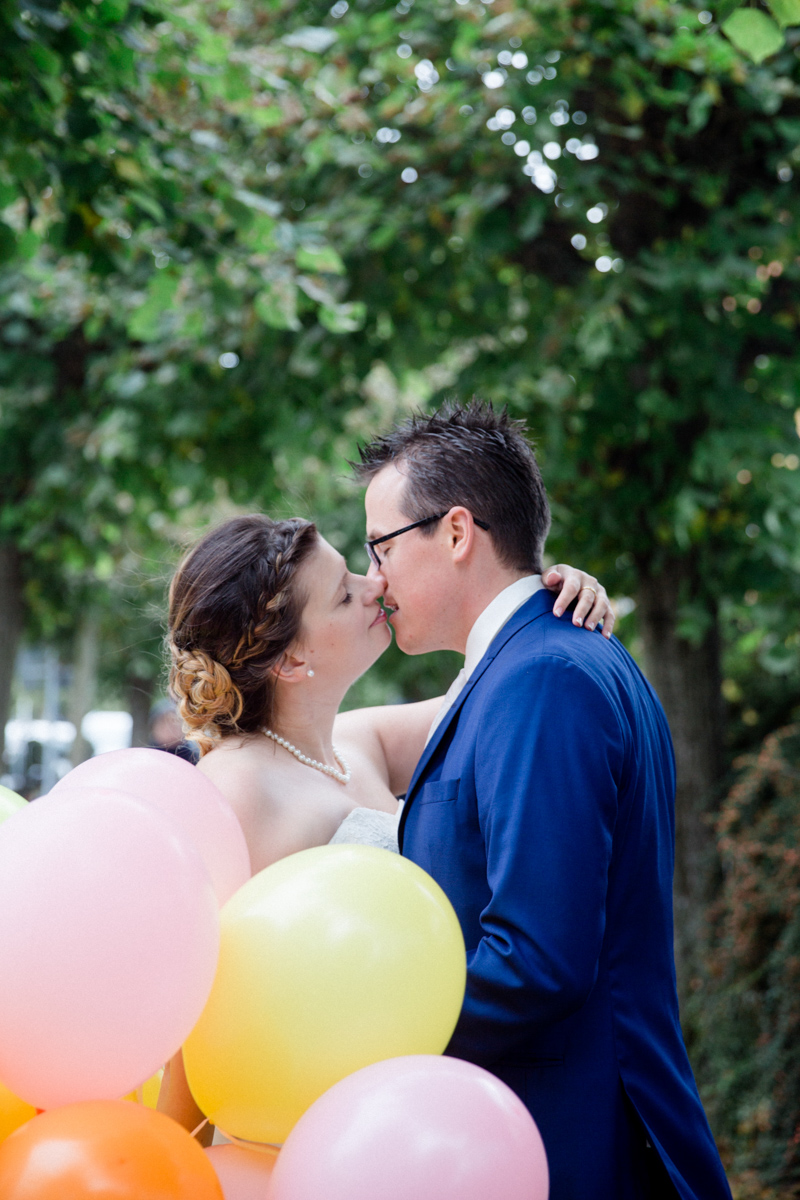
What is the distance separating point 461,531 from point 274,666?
0.55 metres

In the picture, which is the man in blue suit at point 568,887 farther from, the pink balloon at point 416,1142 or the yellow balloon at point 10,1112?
the yellow balloon at point 10,1112

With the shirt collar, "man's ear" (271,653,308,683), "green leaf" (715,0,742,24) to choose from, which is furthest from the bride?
"green leaf" (715,0,742,24)

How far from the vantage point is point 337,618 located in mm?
2408

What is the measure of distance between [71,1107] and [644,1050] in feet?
2.99

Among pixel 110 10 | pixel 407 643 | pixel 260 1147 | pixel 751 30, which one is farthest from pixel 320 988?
pixel 110 10

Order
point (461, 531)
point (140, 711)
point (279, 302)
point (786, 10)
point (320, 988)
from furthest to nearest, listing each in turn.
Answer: point (140, 711) → point (279, 302) → point (461, 531) → point (786, 10) → point (320, 988)

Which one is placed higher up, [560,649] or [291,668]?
[560,649]

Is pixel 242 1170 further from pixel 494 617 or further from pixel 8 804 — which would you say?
pixel 494 617

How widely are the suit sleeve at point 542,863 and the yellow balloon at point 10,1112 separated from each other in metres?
0.66

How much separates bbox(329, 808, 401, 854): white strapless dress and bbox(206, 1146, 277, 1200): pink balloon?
2.52ft

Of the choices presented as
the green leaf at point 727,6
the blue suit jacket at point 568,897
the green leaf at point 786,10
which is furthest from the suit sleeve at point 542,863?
the green leaf at point 727,6

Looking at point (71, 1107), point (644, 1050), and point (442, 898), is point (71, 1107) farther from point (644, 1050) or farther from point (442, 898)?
point (644, 1050)

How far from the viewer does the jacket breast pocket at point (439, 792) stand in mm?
Answer: 1866

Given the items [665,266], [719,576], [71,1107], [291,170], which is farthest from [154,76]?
[71,1107]
